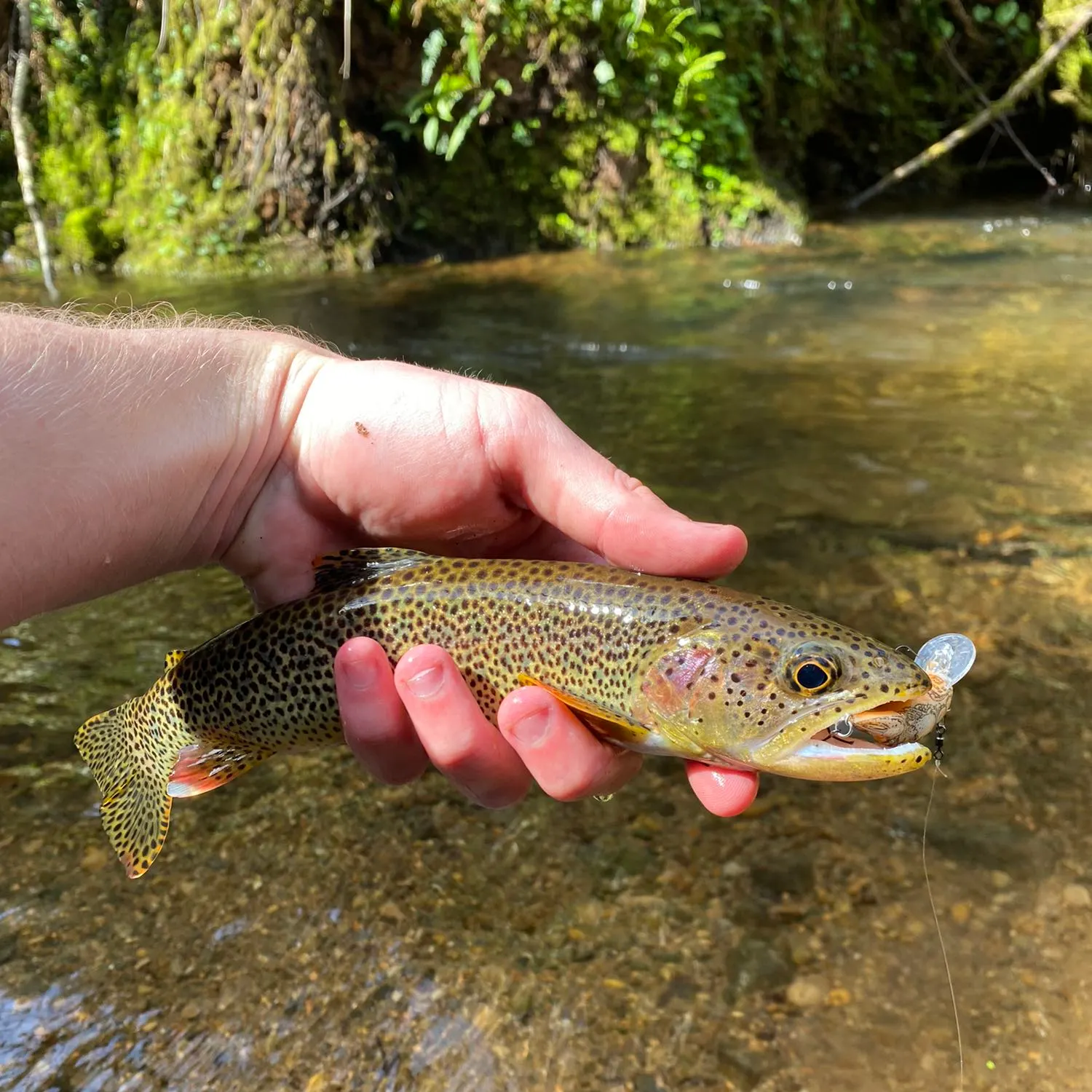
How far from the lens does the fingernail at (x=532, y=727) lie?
301 cm

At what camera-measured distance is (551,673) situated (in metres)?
3.15

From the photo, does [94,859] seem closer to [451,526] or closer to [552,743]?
[451,526]

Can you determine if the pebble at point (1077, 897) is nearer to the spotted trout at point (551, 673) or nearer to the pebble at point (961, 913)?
the pebble at point (961, 913)

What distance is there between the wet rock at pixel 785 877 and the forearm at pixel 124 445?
107 inches

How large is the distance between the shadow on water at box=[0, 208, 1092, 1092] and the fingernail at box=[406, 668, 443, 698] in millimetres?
1338

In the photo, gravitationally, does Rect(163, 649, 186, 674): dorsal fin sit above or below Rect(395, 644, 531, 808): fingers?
below

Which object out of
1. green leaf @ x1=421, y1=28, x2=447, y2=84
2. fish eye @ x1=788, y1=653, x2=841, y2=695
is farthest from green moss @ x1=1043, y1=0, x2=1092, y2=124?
fish eye @ x1=788, y1=653, x2=841, y2=695

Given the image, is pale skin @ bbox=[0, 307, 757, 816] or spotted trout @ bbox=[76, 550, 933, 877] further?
pale skin @ bbox=[0, 307, 757, 816]

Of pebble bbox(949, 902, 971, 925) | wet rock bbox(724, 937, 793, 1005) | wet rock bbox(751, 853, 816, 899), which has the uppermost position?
pebble bbox(949, 902, 971, 925)

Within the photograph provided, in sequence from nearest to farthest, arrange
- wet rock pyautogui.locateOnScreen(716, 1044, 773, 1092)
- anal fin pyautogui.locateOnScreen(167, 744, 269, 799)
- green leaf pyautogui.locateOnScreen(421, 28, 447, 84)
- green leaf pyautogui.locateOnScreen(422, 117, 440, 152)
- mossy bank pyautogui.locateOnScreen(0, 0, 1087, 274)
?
wet rock pyautogui.locateOnScreen(716, 1044, 773, 1092) < anal fin pyautogui.locateOnScreen(167, 744, 269, 799) < green leaf pyautogui.locateOnScreen(421, 28, 447, 84) < mossy bank pyautogui.locateOnScreen(0, 0, 1087, 274) < green leaf pyautogui.locateOnScreen(422, 117, 440, 152)

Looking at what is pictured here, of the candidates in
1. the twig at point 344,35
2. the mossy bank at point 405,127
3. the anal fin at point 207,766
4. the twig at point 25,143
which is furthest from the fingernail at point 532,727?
the mossy bank at point 405,127

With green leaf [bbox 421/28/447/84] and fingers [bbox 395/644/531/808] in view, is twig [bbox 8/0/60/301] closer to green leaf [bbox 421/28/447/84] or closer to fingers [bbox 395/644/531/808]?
green leaf [bbox 421/28/447/84]

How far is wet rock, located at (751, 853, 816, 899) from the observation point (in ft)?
12.9

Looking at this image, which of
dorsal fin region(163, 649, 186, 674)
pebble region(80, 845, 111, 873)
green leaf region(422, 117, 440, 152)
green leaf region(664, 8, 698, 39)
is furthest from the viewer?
green leaf region(664, 8, 698, 39)
